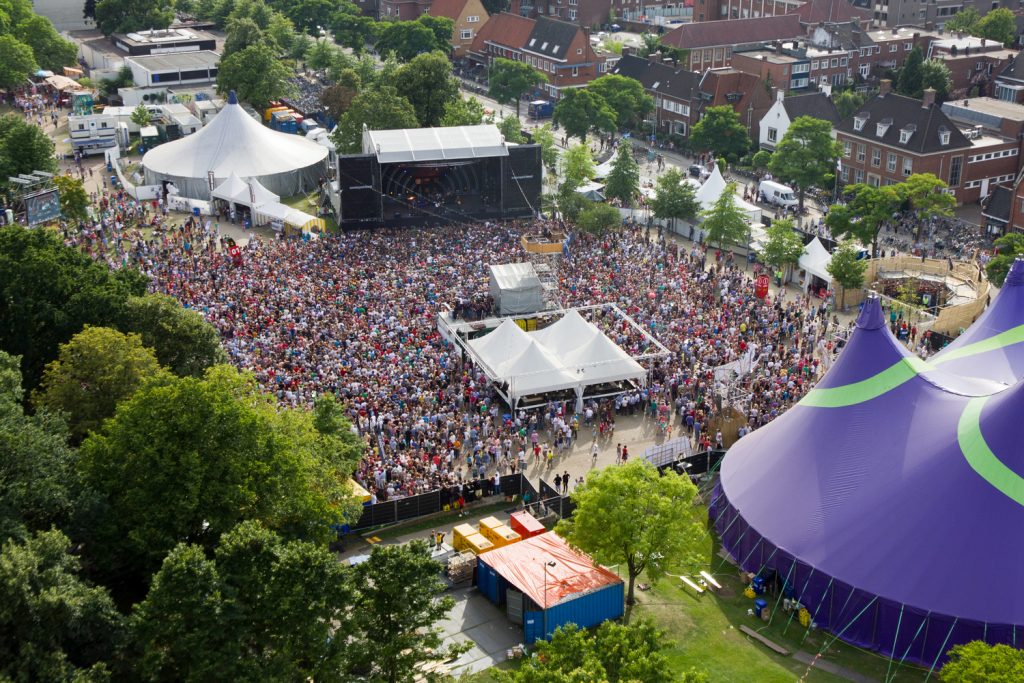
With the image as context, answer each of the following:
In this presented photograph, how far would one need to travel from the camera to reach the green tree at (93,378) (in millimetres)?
32531

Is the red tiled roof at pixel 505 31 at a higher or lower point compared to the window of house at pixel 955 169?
higher

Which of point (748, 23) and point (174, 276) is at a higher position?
point (748, 23)

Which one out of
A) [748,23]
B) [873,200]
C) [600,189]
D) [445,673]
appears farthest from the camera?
[748,23]

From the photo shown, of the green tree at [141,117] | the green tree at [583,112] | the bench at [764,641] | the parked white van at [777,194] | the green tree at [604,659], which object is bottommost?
the bench at [764,641]

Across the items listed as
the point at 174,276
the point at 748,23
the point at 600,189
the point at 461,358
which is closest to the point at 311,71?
the point at 748,23

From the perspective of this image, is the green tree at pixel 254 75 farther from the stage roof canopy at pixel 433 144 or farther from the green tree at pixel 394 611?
the green tree at pixel 394 611

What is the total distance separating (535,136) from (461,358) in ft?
104

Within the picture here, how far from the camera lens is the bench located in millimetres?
28203

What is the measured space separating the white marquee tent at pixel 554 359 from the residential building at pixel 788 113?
3708cm

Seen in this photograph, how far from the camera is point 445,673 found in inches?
1072

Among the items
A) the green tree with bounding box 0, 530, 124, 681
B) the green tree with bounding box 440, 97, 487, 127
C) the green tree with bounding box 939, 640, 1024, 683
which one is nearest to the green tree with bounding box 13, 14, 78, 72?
the green tree with bounding box 440, 97, 487, 127

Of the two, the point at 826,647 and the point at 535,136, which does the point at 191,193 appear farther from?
the point at 826,647

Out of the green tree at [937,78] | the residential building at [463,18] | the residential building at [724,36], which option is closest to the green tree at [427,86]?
the residential building at [724,36]

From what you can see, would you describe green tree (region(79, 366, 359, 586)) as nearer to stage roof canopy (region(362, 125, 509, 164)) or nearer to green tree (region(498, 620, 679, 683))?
green tree (region(498, 620, 679, 683))
